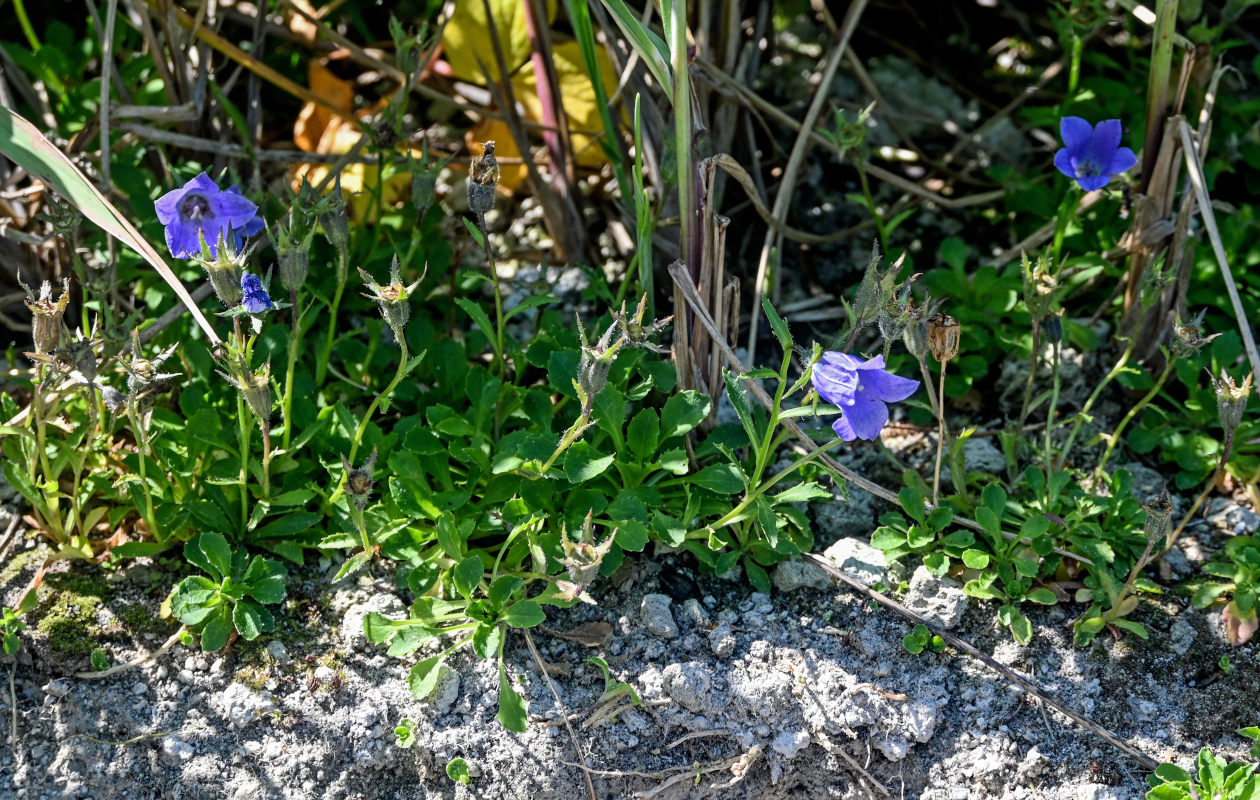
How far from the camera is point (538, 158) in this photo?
285 centimetres

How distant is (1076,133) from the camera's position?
230 centimetres

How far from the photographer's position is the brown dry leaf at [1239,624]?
6.75ft

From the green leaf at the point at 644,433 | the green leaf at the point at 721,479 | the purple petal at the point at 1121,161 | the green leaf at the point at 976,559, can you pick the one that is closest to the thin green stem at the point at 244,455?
the green leaf at the point at 644,433

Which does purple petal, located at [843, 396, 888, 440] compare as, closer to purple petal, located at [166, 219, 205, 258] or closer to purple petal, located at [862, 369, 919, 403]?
purple petal, located at [862, 369, 919, 403]

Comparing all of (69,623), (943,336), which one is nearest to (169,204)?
(69,623)

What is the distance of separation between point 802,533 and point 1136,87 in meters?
1.56

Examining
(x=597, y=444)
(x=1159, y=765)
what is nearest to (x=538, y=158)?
(x=597, y=444)

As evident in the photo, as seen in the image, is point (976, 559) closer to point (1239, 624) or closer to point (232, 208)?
point (1239, 624)

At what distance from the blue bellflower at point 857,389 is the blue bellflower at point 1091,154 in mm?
801

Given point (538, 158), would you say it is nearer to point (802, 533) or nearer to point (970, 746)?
point (802, 533)

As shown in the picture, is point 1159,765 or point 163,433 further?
point 163,433

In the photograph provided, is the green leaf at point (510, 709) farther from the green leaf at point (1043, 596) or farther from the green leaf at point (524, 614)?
the green leaf at point (1043, 596)

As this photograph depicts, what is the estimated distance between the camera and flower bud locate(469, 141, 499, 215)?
1.94m

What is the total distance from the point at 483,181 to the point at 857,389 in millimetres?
710
